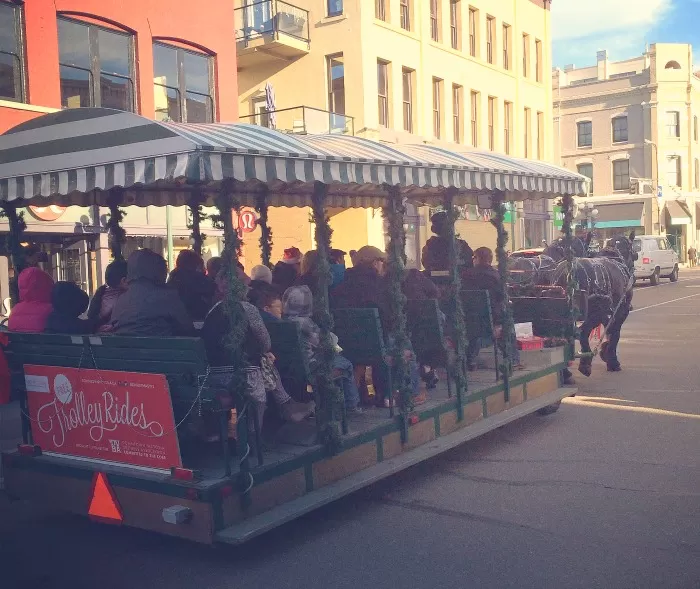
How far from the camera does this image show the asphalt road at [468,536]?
475 centimetres

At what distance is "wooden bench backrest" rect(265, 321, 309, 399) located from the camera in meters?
5.77

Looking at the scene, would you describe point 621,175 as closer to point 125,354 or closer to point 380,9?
point 380,9

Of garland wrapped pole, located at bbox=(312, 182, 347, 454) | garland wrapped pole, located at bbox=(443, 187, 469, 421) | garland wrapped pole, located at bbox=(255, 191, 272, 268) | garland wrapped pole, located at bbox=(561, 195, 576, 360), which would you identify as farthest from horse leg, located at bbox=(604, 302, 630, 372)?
garland wrapped pole, located at bbox=(312, 182, 347, 454)

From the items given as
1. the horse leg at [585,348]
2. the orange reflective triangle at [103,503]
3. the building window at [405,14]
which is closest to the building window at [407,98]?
the building window at [405,14]

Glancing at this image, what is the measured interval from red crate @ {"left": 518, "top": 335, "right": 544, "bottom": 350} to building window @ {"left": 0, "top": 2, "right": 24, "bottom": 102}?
409 inches

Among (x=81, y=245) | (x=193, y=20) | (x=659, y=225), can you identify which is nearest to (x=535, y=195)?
(x=81, y=245)

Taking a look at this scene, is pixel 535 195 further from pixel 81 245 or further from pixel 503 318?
pixel 81 245

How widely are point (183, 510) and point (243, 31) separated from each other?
22645mm

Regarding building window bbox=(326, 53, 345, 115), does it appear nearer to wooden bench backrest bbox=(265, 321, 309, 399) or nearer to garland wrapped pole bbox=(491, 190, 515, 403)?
garland wrapped pole bbox=(491, 190, 515, 403)

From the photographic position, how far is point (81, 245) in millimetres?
16266

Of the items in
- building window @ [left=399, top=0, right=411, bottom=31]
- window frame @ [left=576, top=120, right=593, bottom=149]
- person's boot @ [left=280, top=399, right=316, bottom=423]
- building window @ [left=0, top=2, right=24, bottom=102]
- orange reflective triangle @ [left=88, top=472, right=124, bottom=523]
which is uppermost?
building window @ [left=399, top=0, right=411, bottom=31]

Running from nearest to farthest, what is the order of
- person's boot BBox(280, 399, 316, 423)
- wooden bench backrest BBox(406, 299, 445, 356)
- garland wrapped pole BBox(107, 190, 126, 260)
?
person's boot BBox(280, 399, 316, 423) → wooden bench backrest BBox(406, 299, 445, 356) → garland wrapped pole BBox(107, 190, 126, 260)

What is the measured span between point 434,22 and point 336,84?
5.62 metres

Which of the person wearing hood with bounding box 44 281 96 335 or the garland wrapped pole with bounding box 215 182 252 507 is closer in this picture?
the garland wrapped pole with bounding box 215 182 252 507
